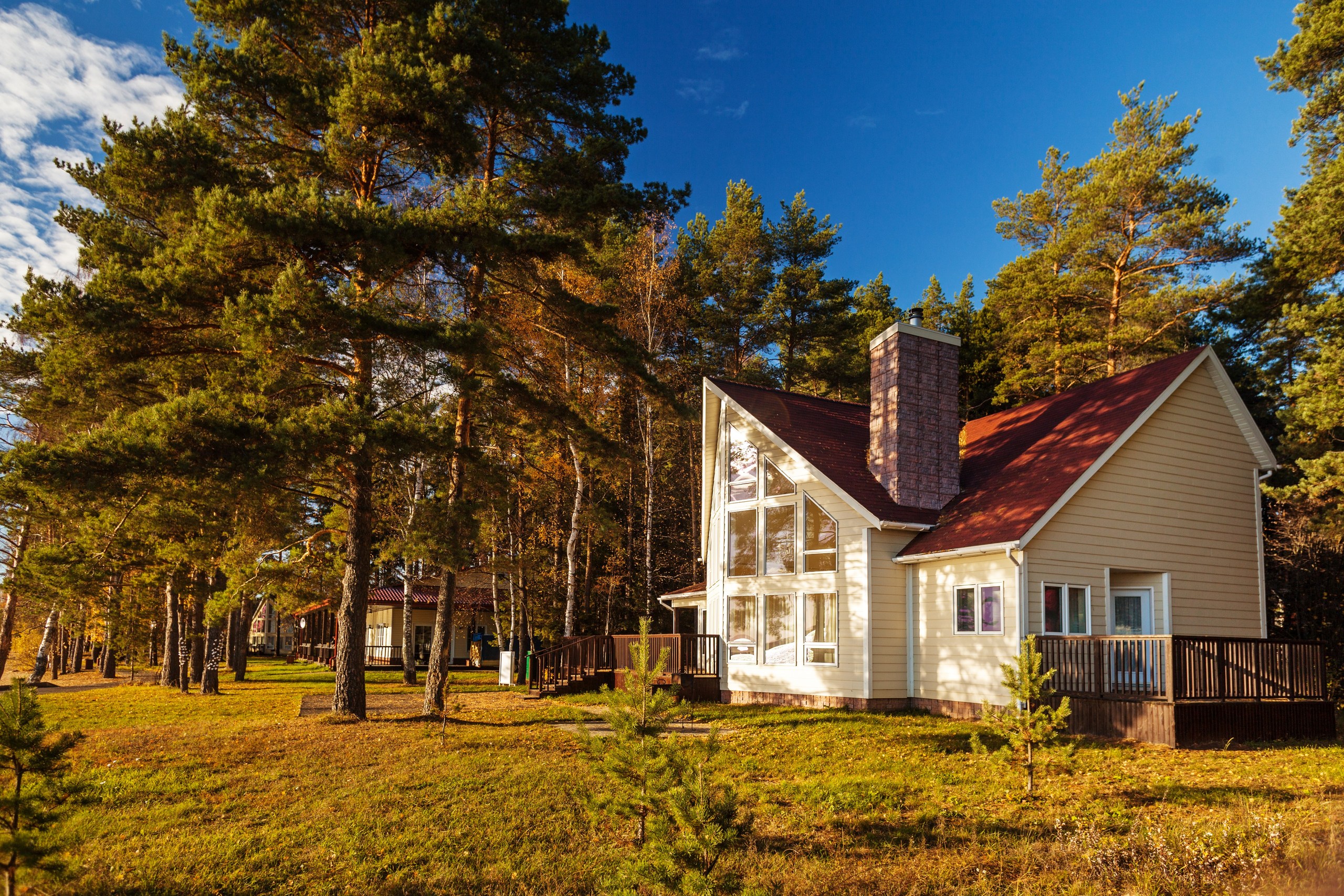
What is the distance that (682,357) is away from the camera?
30.3 metres

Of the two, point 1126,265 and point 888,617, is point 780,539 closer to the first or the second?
point 888,617

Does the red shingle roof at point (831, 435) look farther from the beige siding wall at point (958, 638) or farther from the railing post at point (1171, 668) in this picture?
the railing post at point (1171, 668)

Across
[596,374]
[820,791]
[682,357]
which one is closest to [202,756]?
[820,791]

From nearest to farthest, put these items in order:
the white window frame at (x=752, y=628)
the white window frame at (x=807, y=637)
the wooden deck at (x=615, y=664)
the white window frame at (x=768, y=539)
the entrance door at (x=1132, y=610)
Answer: the entrance door at (x=1132, y=610)
the white window frame at (x=807, y=637)
the white window frame at (x=768, y=539)
the white window frame at (x=752, y=628)
the wooden deck at (x=615, y=664)

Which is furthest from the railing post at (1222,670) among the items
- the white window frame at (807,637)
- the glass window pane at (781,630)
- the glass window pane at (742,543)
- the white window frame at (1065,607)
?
the glass window pane at (742,543)

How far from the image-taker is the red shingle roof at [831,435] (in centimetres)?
1631

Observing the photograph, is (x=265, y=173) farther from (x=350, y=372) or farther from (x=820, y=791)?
(x=820, y=791)

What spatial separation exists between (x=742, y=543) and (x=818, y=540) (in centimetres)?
208

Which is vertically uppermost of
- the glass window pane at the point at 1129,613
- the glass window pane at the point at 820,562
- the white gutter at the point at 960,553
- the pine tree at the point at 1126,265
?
the pine tree at the point at 1126,265

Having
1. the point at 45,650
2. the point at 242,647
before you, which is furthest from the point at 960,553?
the point at 242,647

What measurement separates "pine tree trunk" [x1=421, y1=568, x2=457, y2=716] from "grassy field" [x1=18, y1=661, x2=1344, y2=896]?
232cm

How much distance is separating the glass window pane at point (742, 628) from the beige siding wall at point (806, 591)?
5.5 inches

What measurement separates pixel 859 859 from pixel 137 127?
562 inches

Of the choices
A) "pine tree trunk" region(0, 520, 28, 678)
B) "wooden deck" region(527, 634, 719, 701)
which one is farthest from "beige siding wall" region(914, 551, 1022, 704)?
"pine tree trunk" region(0, 520, 28, 678)
